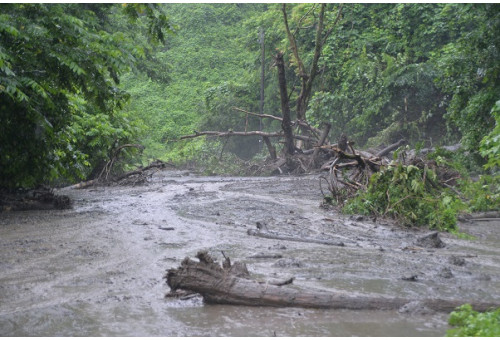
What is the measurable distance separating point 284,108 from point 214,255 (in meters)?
12.8

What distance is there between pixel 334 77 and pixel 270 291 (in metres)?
23.4

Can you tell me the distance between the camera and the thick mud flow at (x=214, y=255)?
4586mm

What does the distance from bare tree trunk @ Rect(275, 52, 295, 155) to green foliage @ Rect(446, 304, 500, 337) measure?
548 inches

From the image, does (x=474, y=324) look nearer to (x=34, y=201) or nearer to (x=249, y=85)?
(x=34, y=201)

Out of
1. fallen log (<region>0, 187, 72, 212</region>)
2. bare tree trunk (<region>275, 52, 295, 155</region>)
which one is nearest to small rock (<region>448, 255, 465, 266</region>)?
fallen log (<region>0, 187, 72, 212</region>)

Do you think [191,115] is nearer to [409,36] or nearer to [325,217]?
[409,36]

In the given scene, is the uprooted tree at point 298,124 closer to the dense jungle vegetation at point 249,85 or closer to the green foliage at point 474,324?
the dense jungle vegetation at point 249,85

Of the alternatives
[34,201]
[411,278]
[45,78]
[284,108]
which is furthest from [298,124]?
[411,278]

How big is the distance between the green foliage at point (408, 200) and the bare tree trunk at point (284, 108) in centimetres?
764

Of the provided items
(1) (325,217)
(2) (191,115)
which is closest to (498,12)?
(1) (325,217)

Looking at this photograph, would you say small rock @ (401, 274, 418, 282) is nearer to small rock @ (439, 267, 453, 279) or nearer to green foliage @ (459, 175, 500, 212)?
small rock @ (439, 267, 453, 279)

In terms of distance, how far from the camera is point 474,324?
13.0ft

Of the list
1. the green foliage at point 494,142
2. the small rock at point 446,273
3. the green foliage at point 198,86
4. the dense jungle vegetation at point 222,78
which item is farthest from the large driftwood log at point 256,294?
the green foliage at point 198,86

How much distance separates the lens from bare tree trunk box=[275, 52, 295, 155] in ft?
58.2
